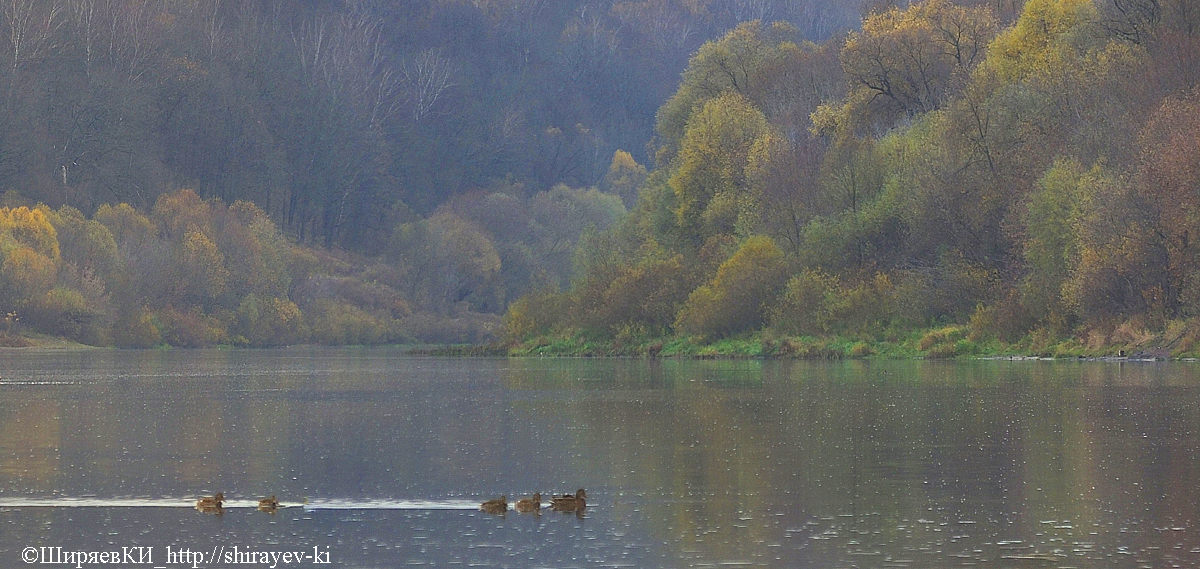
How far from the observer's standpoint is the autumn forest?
5891 cm

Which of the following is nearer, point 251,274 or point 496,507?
point 496,507

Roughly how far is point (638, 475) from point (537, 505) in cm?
368

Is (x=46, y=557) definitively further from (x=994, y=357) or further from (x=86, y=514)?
(x=994, y=357)

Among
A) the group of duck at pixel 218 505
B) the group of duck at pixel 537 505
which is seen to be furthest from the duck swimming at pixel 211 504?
the group of duck at pixel 537 505

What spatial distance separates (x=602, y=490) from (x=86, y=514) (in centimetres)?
657

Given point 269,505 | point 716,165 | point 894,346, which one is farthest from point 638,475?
point 716,165

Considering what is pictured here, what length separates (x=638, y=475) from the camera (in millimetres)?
23156

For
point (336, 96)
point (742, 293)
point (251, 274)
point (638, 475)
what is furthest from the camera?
point (336, 96)

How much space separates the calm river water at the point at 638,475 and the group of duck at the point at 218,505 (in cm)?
12

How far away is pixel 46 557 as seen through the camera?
54.3 ft

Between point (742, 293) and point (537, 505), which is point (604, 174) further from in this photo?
point (537, 505)

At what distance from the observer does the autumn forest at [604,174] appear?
193 ft

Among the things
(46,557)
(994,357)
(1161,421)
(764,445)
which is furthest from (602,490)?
(994,357)

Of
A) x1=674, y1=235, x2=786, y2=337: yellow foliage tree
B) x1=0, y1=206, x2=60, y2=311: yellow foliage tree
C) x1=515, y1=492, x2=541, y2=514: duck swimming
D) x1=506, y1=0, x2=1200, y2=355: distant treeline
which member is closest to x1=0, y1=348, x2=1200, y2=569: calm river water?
x1=515, y1=492, x2=541, y2=514: duck swimming
